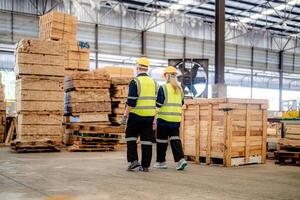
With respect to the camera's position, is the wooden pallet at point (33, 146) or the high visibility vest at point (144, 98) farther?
the wooden pallet at point (33, 146)

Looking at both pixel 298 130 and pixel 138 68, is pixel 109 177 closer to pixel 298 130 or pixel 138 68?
pixel 138 68

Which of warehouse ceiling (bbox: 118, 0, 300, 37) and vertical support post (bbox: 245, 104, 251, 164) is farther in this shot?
warehouse ceiling (bbox: 118, 0, 300, 37)

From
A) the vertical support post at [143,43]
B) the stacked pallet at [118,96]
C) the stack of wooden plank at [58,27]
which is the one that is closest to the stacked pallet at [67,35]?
Answer: the stack of wooden plank at [58,27]

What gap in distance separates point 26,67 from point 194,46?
18118 mm

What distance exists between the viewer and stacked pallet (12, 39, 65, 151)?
10625mm

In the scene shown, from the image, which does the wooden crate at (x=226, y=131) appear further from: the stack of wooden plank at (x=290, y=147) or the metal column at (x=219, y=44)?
the metal column at (x=219, y=44)

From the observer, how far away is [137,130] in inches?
272

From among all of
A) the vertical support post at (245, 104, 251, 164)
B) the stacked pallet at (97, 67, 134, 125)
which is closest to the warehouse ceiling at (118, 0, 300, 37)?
the stacked pallet at (97, 67, 134, 125)

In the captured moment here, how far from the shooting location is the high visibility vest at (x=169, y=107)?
7.15 metres

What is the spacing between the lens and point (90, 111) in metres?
12.0

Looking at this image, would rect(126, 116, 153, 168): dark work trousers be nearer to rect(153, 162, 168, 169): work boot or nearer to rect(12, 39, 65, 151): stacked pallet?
rect(153, 162, 168, 169): work boot

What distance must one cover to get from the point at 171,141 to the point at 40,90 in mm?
5066

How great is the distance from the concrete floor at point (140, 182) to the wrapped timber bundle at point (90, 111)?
312cm

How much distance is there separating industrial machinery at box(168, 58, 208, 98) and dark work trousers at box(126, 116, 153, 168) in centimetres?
652
